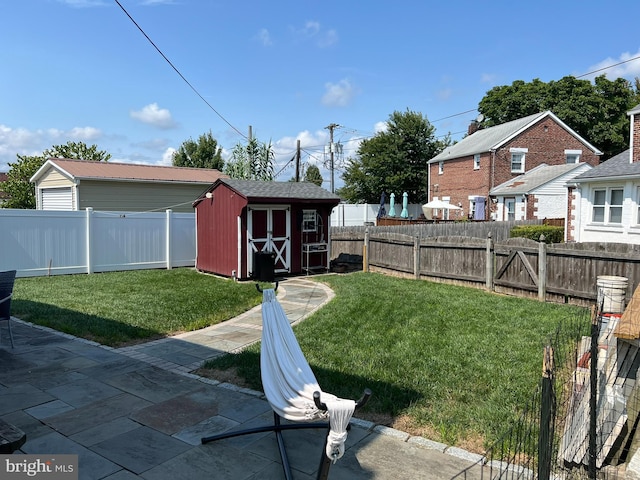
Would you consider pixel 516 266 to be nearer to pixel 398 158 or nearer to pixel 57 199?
pixel 57 199

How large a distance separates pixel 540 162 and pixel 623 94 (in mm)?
14991

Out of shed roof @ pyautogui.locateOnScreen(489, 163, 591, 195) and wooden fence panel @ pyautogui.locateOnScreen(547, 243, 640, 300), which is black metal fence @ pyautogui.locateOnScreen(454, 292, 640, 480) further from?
shed roof @ pyautogui.locateOnScreen(489, 163, 591, 195)

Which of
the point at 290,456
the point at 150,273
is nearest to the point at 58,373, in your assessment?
the point at 290,456

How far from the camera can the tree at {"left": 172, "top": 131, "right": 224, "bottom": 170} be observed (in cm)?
4491

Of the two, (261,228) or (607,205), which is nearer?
(261,228)

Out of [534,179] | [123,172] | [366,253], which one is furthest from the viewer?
[534,179]

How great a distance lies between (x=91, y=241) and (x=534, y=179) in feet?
80.0

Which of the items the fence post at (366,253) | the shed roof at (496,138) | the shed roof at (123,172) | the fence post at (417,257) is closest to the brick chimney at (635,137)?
the fence post at (417,257)

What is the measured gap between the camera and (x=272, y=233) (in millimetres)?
13555

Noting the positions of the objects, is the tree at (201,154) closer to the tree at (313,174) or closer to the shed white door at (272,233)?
the tree at (313,174)

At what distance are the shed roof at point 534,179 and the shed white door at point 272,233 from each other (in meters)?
18.0

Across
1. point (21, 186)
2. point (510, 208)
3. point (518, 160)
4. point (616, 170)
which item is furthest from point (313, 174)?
point (616, 170)

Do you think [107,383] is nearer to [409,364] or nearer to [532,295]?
[409,364]

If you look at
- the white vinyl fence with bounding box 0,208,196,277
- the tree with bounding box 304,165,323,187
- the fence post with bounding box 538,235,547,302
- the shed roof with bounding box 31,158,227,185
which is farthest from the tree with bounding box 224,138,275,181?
the tree with bounding box 304,165,323,187
